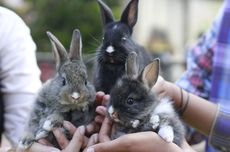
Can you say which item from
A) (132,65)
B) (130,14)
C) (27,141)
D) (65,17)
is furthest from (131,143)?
(65,17)

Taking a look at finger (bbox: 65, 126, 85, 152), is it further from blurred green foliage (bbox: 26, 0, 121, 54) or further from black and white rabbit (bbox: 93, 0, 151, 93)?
blurred green foliage (bbox: 26, 0, 121, 54)

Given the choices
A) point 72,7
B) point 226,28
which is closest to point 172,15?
point 72,7

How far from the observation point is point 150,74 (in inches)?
88.1

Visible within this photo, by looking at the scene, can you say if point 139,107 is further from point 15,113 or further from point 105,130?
point 15,113

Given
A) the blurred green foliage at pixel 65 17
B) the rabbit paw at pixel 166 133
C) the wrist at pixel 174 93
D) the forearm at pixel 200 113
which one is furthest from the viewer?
the blurred green foliage at pixel 65 17

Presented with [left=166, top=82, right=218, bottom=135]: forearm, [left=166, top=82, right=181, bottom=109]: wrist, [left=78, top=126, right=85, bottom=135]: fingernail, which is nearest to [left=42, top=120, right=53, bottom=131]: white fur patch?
[left=78, top=126, right=85, bottom=135]: fingernail

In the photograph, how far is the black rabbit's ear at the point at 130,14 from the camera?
2.36m

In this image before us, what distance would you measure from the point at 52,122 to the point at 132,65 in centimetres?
37

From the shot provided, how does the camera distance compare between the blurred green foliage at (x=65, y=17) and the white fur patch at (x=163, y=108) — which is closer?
the white fur patch at (x=163, y=108)

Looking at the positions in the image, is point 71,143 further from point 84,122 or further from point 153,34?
point 153,34

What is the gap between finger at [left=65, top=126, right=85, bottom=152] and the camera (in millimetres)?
2197

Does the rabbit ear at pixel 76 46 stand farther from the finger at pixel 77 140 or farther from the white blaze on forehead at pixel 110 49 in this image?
the finger at pixel 77 140

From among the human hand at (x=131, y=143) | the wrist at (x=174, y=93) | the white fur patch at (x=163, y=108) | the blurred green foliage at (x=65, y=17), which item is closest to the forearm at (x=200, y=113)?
the wrist at (x=174, y=93)

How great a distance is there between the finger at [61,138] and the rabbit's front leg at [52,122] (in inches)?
0.8
